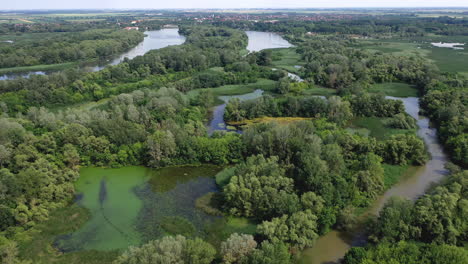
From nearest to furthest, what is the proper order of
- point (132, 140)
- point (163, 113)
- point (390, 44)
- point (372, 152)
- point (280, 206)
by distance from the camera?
point (280, 206)
point (372, 152)
point (132, 140)
point (163, 113)
point (390, 44)

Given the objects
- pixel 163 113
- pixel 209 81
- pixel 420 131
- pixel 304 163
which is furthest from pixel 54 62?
pixel 420 131

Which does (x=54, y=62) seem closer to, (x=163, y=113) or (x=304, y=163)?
(x=163, y=113)

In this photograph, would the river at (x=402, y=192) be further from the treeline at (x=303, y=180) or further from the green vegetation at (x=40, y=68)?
the green vegetation at (x=40, y=68)

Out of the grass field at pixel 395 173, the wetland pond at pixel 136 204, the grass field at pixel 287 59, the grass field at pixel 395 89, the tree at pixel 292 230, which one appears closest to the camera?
the tree at pixel 292 230

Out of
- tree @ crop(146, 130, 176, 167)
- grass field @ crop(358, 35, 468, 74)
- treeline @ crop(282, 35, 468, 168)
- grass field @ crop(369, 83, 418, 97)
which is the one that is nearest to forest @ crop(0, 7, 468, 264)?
tree @ crop(146, 130, 176, 167)

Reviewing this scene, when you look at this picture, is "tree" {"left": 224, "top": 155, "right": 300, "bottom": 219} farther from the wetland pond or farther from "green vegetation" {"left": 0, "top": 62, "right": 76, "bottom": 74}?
"green vegetation" {"left": 0, "top": 62, "right": 76, "bottom": 74}

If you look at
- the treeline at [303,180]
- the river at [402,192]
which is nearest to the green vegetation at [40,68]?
the treeline at [303,180]
